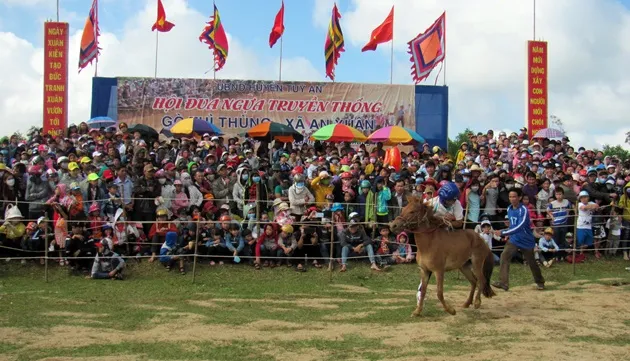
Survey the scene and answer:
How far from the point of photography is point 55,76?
24812 mm

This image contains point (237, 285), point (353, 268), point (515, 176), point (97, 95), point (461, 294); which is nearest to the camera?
point (461, 294)

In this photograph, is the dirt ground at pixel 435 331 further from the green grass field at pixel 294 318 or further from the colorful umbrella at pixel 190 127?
the colorful umbrella at pixel 190 127

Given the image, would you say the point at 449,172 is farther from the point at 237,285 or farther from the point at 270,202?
the point at 237,285

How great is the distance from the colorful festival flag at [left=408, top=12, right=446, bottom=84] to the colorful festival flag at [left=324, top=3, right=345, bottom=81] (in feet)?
9.05

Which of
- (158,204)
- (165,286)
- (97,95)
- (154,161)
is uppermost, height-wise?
(97,95)

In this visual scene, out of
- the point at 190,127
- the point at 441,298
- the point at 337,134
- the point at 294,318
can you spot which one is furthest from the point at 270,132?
the point at 441,298

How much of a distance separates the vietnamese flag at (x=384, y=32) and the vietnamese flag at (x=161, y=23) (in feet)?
25.4

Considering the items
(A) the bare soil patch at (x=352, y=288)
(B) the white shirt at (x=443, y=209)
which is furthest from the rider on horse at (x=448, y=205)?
(A) the bare soil patch at (x=352, y=288)

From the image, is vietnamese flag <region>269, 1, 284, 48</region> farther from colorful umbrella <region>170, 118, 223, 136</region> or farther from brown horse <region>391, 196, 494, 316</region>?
brown horse <region>391, 196, 494, 316</region>

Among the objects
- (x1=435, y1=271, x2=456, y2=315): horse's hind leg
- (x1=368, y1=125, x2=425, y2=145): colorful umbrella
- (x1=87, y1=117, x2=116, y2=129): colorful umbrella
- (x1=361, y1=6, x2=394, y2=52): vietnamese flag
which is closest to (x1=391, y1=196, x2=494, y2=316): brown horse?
(x1=435, y1=271, x2=456, y2=315): horse's hind leg

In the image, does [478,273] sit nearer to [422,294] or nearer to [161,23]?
[422,294]

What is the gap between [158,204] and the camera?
14703 millimetres

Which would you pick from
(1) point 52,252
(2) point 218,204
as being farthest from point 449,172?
(1) point 52,252

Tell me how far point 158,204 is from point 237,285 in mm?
2839
